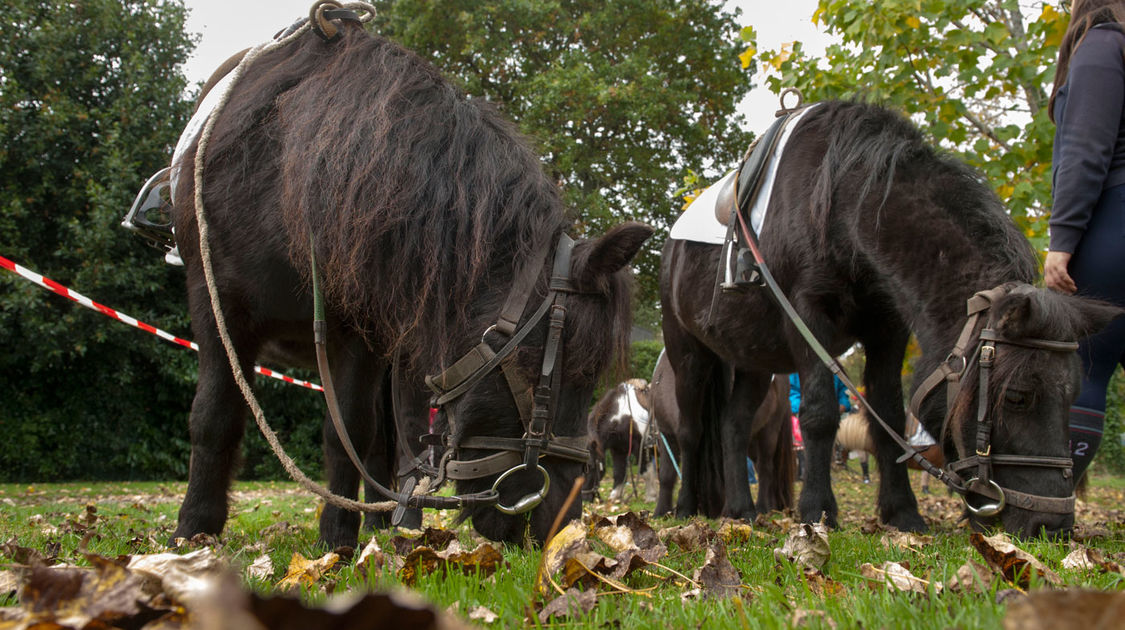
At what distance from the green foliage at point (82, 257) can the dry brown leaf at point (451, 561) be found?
11.6 m

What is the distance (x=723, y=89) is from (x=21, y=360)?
660 inches

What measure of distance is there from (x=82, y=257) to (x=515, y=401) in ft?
39.8

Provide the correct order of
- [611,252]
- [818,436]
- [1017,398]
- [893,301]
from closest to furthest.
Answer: [611,252], [1017,398], [893,301], [818,436]

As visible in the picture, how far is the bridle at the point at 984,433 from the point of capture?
288 centimetres

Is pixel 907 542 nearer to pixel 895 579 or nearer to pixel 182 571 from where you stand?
pixel 895 579

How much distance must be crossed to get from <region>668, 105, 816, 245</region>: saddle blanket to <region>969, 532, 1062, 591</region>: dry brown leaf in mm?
2421

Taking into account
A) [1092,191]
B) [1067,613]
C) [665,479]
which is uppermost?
[1092,191]

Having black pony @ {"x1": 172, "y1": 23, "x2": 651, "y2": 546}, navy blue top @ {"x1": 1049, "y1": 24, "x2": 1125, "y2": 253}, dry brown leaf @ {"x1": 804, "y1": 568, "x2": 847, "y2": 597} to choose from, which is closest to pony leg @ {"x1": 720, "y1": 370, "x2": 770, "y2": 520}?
navy blue top @ {"x1": 1049, "y1": 24, "x2": 1125, "y2": 253}

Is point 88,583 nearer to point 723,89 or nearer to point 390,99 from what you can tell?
point 390,99

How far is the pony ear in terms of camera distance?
2637mm

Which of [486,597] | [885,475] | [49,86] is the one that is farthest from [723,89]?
[486,597]

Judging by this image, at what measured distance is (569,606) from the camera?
1.50 metres

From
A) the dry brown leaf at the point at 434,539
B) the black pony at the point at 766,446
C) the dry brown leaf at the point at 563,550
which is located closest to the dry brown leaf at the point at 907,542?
the dry brown leaf at the point at 563,550

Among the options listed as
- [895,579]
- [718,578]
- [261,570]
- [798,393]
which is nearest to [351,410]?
[261,570]
